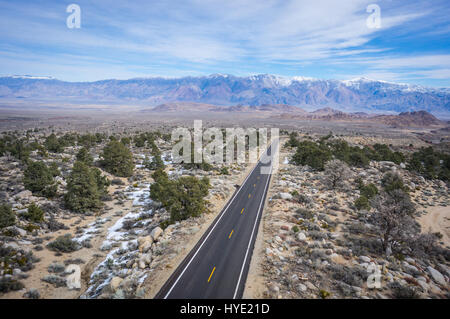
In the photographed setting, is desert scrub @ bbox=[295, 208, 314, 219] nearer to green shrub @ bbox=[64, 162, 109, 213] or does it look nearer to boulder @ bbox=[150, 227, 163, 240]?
boulder @ bbox=[150, 227, 163, 240]

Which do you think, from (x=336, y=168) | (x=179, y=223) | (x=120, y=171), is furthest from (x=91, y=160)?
(x=336, y=168)

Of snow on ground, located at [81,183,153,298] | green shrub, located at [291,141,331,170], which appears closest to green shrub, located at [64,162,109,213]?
snow on ground, located at [81,183,153,298]

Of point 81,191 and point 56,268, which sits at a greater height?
point 81,191

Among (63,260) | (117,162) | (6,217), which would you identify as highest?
(117,162)

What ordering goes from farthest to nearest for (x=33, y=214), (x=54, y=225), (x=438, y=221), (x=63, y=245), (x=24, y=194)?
1. (x=438, y=221)
2. (x=24, y=194)
3. (x=54, y=225)
4. (x=33, y=214)
5. (x=63, y=245)

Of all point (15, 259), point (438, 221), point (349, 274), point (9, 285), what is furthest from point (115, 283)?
point (438, 221)

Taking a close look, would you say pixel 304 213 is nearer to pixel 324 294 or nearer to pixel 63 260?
pixel 324 294
